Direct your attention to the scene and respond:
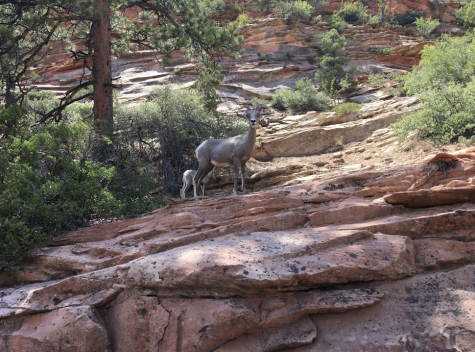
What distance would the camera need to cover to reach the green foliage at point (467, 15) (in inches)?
1244

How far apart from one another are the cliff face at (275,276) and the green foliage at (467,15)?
112 ft

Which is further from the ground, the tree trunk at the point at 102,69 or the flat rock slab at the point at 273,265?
the tree trunk at the point at 102,69

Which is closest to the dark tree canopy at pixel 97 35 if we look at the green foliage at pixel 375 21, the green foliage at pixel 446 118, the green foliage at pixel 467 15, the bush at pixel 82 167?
the bush at pixel 82 167

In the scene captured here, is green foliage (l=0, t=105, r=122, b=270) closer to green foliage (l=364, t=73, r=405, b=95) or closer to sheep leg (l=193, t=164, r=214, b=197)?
sheep leg (l=193, t=164, r=214, b=197)

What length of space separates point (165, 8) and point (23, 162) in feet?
24.4

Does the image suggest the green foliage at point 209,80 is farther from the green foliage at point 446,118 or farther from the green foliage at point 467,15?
the green foliage at point 467,15

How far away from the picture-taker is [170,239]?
470 centimetres

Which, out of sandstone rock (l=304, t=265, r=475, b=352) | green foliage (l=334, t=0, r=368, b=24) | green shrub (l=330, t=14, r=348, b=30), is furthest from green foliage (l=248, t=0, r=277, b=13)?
sandstone rock (l=304, t=265, r=475, b=352)

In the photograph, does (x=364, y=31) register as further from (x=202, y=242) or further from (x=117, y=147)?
(x=202, y=242)

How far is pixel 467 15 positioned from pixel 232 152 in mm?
34305

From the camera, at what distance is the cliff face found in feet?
11.0

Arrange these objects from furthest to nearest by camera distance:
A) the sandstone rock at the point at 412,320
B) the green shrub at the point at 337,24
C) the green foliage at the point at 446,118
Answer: the green shrub at the point at 337,24 → the green foliage at the point at 446,118 → the sandstone rock at the point at 412,320

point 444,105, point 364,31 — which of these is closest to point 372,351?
point 444,105

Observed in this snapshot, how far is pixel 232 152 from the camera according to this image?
7.91 meters
